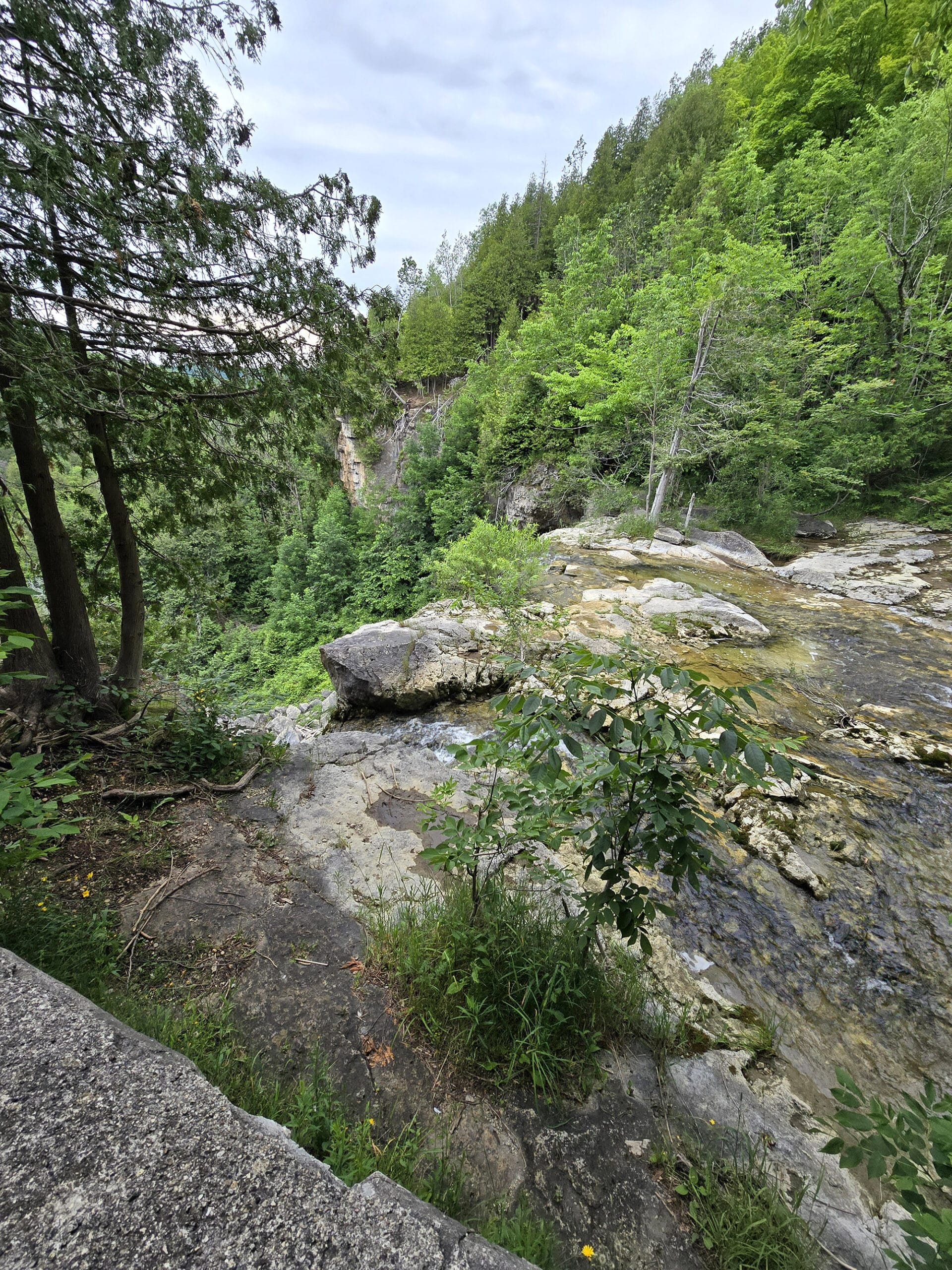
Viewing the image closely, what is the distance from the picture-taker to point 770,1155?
1839 mm

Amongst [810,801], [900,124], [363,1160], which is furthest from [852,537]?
[363,1160]

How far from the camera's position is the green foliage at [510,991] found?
6.52 ft


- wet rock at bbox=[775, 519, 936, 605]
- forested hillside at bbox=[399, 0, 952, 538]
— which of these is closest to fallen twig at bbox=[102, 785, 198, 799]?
wet rock at bbox=[775, 519, 936, 605]

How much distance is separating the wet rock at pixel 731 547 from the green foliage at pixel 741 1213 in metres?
11.9

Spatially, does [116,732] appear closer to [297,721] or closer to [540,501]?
[297,721]

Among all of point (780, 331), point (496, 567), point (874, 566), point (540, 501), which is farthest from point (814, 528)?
point (496, 567)

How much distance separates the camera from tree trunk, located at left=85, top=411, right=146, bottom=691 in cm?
400

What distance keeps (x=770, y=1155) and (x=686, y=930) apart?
4.45 ft

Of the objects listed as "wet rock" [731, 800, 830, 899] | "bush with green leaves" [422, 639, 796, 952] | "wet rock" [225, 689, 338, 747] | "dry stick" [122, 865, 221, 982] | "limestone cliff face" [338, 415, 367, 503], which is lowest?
"wet rock" [225, 689, 338, 747]

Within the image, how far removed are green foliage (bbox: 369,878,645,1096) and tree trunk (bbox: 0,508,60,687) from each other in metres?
3.32

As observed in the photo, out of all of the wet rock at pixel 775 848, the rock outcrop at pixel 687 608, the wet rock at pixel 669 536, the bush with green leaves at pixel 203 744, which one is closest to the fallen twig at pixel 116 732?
the bush with green leaves at pixel 203 744

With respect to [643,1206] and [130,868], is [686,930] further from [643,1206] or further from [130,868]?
[130,868]

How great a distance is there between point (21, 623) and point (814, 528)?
690 inches

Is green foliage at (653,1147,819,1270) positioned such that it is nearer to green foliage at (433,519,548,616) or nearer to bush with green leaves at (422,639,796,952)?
bush with green leaves at (422,639,796,952)
